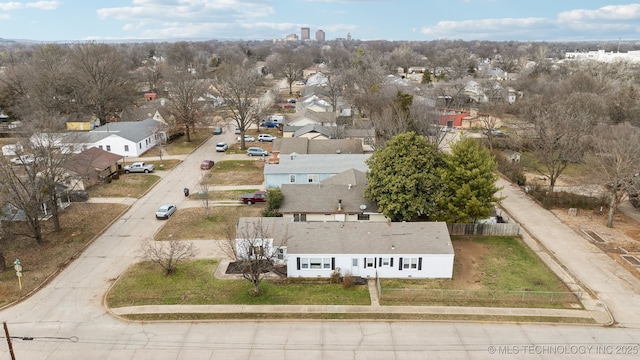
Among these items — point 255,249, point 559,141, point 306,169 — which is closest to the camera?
point 255,249

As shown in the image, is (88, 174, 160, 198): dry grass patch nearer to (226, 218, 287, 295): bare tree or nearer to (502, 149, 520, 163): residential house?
(226, 218, 287, 295): bare tree

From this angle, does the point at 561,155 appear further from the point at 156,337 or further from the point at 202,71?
the point at 202,71

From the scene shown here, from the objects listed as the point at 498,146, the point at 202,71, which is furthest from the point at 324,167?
the point at 202,71

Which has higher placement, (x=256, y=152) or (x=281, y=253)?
(x=256, y=152)

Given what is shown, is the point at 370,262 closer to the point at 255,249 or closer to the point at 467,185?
the point at 255,249

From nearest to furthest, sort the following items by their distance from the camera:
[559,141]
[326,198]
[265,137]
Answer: [326,198] → [559,141] → [265,137]

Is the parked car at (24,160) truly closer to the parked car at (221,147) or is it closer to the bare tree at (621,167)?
the parked car at (221,147)

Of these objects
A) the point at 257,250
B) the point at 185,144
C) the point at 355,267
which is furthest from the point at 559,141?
the point at 185,144

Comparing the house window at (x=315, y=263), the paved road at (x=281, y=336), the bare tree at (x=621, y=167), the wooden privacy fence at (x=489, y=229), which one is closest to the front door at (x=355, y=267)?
the house window at (x=315, y=263)
